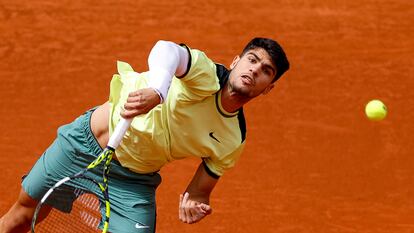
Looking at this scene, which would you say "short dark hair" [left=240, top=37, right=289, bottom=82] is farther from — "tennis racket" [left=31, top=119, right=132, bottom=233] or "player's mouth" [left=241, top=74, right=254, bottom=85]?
"tennis racket" [left=31, top=119, right=132, bottom=233]

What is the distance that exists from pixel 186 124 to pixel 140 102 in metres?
0.58

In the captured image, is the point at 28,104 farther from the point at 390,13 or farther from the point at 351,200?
the point at 390,13

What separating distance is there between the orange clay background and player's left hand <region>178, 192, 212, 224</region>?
1.80 meters

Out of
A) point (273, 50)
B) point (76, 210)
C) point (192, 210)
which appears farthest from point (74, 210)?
point (273, 50)

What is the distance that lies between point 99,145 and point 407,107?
3.41 metres

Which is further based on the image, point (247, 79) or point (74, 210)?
point (74, 210)

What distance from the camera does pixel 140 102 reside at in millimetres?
3602

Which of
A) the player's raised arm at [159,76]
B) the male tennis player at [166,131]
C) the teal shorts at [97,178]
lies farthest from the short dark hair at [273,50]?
the teal shorts at [97,178]

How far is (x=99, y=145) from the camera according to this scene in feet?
14.5

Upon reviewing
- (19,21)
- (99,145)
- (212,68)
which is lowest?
(19,21)

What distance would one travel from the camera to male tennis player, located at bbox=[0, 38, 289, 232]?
13.1 feet

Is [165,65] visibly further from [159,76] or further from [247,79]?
[247,79]

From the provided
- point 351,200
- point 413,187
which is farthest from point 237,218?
point 413,187

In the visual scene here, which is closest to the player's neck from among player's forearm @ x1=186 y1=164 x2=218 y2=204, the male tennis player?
the male tennis player
